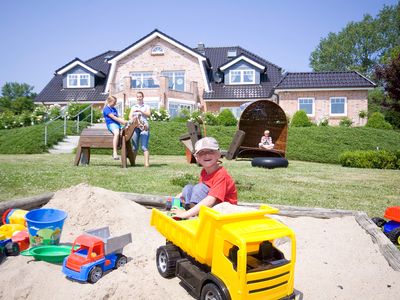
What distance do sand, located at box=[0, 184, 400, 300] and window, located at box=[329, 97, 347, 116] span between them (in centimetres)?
2368

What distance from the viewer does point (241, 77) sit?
29.7 meters

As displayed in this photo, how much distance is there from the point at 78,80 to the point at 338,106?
22.7 metres

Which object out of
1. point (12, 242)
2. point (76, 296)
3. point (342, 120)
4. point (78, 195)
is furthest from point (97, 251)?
point (342, 120)

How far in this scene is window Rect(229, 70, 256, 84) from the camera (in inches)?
1160

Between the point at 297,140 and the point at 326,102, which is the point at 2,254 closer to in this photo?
the point at 297,140

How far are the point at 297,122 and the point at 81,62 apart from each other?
66.3 ft

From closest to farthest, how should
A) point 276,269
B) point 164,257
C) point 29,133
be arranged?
point 276,269 → point 164,257 → point 29,133

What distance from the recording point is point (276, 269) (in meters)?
2.20

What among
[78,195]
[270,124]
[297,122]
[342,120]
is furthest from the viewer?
[342,120]

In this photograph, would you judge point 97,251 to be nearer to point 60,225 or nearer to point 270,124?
point 60,225

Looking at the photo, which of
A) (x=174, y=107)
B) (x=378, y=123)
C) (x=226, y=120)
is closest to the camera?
(x=378, y=123)

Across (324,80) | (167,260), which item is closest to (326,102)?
(324,80)

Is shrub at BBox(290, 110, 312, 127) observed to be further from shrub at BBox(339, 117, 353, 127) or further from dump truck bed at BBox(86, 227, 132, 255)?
dump truck bed at BBox(86, 227, 132, 255)

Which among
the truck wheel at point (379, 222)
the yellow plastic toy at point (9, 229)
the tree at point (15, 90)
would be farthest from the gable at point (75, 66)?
the tree at point (15, 90)
